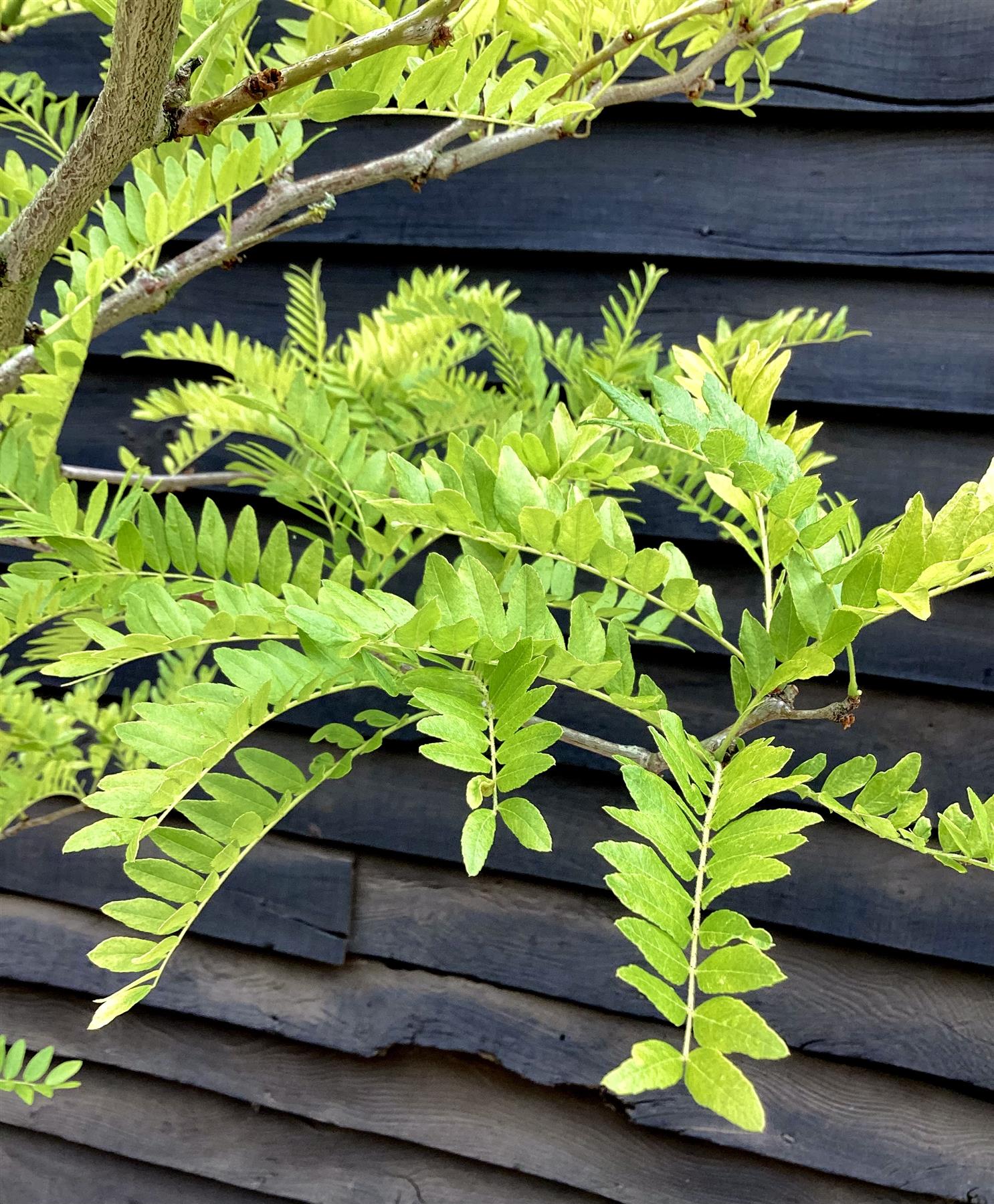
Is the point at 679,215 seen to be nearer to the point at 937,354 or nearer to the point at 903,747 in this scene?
the point at 937,354

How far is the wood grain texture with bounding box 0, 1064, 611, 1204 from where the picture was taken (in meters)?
1.07

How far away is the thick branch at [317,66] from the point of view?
0.31 metres

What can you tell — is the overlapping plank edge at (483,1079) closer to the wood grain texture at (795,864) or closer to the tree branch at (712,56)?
the wood grain texture at (795,864)

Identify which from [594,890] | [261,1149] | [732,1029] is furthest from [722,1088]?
[261,1149]

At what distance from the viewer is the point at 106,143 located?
13.5 inches

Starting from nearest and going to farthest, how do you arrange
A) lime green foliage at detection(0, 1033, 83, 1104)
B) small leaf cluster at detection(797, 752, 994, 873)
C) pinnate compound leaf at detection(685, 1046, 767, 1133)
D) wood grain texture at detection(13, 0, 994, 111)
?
1. pinnate compound leaf at detection(685, 1046, 767, 1133)
2. small leaf cluster at detection(797, 752, 994, 873)
3. lime green foliage at detection(0, 1033, 83, 1104)
4. wood grain texture at detection(13, 0, 994, 111)

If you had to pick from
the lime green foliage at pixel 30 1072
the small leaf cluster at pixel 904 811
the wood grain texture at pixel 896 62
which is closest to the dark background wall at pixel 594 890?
the wood grain texture at pixel 896 62

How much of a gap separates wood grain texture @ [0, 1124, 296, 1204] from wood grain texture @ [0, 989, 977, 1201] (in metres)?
0.13

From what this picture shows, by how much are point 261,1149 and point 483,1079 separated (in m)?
0.31

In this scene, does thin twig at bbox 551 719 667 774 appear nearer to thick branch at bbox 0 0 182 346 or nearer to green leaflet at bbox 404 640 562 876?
green leaflet at bbox 404 640 562 876

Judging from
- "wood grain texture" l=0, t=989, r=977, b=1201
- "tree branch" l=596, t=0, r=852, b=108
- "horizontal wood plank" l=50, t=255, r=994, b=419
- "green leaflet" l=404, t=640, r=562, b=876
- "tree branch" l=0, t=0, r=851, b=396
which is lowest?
"wood grain texture" l=0, t=989, r=977, b=1201

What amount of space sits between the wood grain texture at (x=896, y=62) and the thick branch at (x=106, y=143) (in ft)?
2.61

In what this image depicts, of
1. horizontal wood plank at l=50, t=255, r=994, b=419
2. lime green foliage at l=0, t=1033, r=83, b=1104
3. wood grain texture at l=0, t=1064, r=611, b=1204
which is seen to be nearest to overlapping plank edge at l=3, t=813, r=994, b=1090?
wood grain texture at l=0, t=1064, r=611, b=1204

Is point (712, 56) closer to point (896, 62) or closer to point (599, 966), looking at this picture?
point (896, 62)
